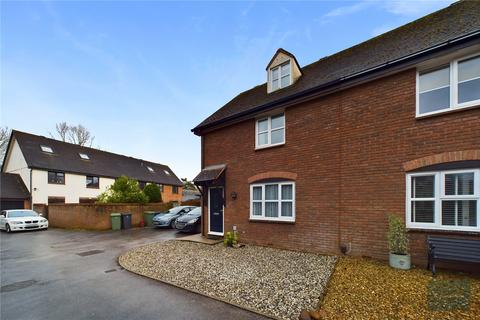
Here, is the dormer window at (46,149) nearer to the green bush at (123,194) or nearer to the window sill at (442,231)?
the green bush at (123,194)

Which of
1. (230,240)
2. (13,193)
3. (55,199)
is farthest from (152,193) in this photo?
(230,240)

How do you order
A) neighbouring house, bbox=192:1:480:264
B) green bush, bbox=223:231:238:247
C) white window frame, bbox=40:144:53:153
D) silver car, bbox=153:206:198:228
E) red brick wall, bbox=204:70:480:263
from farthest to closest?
white window frame, bbox=40:144:53:153 < silver car, bbox=153:206:198:228 < green bush, bbox=223:231:238:247 < red brick wall, bbox=204:70:480:263 < neighbouring house, bbox=192:1:480:264

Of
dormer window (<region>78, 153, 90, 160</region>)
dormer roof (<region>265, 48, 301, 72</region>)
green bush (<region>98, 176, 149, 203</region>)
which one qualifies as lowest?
green bush (<region>98, 176, 149, 203</region>)

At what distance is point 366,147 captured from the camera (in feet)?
24.0

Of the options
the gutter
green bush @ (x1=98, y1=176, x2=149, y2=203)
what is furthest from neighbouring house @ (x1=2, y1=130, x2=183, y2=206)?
the gutter

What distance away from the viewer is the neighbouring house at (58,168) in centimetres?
2380

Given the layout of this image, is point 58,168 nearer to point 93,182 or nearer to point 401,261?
point 93,182

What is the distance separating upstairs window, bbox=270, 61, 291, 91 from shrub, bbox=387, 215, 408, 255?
7.02 m

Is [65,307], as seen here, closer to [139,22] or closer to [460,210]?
[460,210]

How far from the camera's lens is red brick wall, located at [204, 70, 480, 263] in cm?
635

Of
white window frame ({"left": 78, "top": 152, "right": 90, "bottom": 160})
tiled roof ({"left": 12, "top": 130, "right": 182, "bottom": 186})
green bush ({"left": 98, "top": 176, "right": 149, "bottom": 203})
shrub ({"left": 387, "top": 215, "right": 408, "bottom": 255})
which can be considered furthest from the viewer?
white window frame ({"left": 78, "top": 152, "right": 90, "bottom": 160})

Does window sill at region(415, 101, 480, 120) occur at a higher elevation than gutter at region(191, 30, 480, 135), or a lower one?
lower

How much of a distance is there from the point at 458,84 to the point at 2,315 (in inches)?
439

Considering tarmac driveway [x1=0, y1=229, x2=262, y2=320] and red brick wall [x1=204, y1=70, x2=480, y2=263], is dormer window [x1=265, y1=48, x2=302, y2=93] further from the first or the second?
tarmac driveway [x1=0, y1=229, x2=262, y2=320]
